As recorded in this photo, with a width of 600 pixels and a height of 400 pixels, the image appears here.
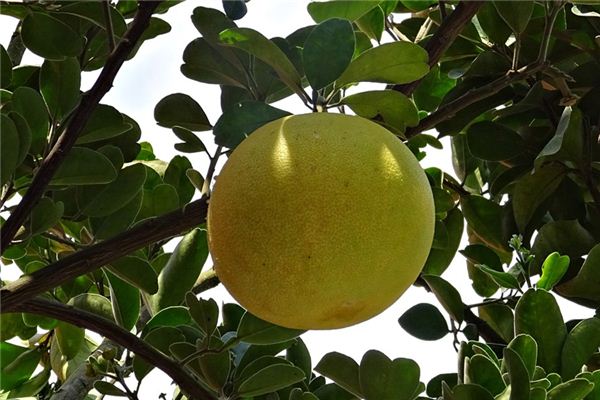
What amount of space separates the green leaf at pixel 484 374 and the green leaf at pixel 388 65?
351 millimetres

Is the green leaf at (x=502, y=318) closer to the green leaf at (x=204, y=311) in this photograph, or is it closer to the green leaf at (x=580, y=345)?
the green leaf at (x=580, y=345)

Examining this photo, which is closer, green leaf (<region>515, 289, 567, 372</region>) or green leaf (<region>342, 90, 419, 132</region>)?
green leaf (<region>342, 90, 419, 132</region>)

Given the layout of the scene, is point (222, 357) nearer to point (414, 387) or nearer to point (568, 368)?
point (414, 387)

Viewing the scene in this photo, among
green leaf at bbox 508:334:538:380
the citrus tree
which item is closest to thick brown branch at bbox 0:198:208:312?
the citrus tree

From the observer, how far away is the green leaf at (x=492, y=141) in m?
1.47

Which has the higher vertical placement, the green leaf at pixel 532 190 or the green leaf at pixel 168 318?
the green leaf at pixel 532 190

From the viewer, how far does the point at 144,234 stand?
37.8 inches

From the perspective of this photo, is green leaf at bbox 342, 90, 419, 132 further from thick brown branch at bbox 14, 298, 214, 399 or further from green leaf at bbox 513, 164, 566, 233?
green leaf at bbox 513, 164, 566, 233

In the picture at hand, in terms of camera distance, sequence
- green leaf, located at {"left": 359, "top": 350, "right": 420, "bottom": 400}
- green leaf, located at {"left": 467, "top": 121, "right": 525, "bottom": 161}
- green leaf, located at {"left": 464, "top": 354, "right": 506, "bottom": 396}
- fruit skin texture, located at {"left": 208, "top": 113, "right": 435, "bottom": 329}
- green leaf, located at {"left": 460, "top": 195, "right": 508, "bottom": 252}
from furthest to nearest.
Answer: green leaf, located at {"left": 460, "top": 195, "right": 508, "bottom": 252} < green leaf, located at {"left": 467, "top": 121, "right": 525, "bottom": 161} < green leaf, located at {"left": 359, "top": 350, "right": 420, "bottom": 400} < green leaf, located at {"left": 464, "top": 354, "right": 506, "bottom": 396} < fruit skin texture, located at {"left": 208, "top": 113, "right": 435, "bottom": 329}

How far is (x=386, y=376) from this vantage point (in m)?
1.19

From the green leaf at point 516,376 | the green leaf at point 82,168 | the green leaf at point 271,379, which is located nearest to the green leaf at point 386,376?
the green leaf at point 271,379

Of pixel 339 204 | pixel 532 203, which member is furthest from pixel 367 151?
pixel 532 203

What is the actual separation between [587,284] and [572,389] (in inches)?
13.8

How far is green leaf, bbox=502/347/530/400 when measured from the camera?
991mm
